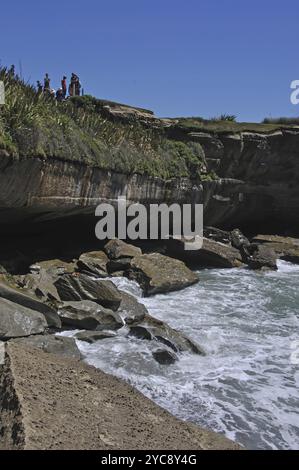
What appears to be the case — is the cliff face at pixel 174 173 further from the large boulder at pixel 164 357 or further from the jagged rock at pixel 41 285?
the large boulder at pixel 164 357

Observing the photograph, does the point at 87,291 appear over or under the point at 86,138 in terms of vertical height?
under

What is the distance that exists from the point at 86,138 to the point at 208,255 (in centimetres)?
730

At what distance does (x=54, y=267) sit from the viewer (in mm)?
14117

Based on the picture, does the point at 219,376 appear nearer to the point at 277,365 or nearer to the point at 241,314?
the point at 277,365

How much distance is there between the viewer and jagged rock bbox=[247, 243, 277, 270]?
19094 millimetres

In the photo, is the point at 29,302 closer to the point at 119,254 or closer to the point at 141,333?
the point at 141,333

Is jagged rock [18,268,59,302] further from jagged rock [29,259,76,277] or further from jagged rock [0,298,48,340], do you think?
jagged rock [0,298,48,340]

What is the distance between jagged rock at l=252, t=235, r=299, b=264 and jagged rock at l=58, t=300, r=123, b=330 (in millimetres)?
12758

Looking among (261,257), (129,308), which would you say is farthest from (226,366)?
(261,257)

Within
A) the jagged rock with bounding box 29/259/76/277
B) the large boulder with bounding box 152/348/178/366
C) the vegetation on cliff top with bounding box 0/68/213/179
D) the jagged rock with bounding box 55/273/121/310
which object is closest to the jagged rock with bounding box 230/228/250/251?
the vegetation on cliff top with bounding box 0/68/213/179

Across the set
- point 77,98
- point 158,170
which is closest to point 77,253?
point 158,170

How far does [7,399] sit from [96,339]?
13.6ft

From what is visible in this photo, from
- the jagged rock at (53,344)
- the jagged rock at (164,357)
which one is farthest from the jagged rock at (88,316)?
the jagged rock at (164,357)

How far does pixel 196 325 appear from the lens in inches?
452
